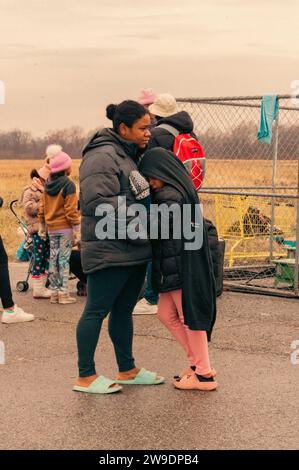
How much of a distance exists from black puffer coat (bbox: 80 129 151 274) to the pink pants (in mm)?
439

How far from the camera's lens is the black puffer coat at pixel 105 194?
6.23 metres

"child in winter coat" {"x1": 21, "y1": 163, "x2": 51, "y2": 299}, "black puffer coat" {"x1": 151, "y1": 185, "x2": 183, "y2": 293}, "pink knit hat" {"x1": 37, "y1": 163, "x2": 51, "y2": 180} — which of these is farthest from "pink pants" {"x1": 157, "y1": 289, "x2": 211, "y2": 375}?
"child in winter coat" {"x1": 21, "y1": 163, "x2": 51, "y2": 299}

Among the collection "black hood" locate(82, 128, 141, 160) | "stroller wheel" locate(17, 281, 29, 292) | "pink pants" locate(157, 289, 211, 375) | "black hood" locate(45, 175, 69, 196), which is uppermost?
"black hood" locate(82, 128, 141, 160)

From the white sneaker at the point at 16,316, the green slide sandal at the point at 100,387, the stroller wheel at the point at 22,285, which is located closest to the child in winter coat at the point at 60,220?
the stroller wheel at the point at 22,285

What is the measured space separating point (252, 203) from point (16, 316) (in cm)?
435

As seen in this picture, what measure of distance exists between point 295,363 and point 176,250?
165 cm

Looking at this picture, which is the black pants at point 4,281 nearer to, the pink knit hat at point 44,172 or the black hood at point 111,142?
the pink knit hat at point 44,172

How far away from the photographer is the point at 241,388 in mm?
6723

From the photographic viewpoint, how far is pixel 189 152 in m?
8.41

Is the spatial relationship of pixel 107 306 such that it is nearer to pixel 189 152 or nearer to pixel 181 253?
pixel 181 253

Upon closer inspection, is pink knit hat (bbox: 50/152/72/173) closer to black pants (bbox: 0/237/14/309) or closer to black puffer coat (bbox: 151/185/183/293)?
black pants (bbox: 0/237/14/309)

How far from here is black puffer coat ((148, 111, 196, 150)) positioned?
844 cm

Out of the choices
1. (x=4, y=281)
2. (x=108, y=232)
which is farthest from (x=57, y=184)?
(x=108, y=232)
